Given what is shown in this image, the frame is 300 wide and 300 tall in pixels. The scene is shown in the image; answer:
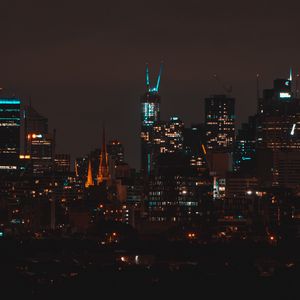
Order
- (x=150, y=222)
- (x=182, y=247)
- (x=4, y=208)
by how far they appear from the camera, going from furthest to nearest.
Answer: (x=4, y=208)
(x=150, y=222)
(x=182, y=247)

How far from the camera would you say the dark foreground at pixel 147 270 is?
83062 mm

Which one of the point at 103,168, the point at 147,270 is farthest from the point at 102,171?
the point at 147,270

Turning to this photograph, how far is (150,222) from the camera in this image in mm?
129000

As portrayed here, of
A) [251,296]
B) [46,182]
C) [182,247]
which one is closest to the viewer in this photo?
[251,296]

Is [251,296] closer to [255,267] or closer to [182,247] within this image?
[255,267]

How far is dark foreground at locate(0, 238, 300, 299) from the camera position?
8306 cm

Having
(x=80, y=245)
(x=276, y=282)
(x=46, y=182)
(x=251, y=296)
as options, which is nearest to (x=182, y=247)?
(x=80, y=245)

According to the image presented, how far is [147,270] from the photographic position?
96125mm

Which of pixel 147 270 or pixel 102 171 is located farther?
pixel 102 171

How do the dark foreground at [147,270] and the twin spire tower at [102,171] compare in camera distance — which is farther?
the twin spire tower at [102,171]

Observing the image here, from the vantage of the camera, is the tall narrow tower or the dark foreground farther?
the tall narrow tower

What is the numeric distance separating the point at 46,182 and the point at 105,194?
8.37 meters

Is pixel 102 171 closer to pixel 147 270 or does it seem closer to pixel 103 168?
pixel 103 168

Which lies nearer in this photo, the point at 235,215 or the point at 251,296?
→ the point at 251,296
